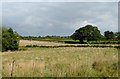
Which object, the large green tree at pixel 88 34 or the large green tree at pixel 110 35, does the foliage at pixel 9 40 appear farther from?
the large green tree at pixel 110 35

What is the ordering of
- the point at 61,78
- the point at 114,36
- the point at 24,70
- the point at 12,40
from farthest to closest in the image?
1. the point at 114,36
2. the point at 12,40
3. the point at 24,70
4. the point at 61,78

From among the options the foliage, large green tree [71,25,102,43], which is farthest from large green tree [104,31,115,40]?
the foliage

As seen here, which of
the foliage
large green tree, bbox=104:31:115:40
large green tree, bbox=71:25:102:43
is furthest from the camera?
large green tree, bbox=104:31:115:40

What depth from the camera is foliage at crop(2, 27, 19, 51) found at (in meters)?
31.1

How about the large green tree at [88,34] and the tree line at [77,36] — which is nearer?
the tree line at [77,36]

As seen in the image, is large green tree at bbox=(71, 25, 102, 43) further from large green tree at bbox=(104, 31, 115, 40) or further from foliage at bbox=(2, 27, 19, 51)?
large green tree at bbox=(104, 31, 115, 40)

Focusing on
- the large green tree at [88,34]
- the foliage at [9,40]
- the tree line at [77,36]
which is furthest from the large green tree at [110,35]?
the foliage at [9,40]

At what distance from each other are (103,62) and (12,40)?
2884 cm

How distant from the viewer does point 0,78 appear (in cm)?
476

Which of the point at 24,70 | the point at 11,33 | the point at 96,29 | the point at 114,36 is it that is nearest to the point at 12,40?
the point at 11,33

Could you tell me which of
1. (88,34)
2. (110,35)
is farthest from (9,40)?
(110,35)

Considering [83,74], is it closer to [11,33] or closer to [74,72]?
[74,72]

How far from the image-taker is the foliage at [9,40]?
102 ft

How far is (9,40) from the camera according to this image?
31.3 metres
